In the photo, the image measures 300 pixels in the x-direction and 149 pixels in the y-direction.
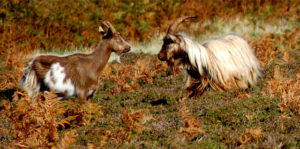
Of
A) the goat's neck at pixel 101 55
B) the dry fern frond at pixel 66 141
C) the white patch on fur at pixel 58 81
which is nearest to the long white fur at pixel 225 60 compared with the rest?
the goat's neck at pixel 101 55

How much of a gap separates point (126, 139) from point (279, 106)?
8.96 ft

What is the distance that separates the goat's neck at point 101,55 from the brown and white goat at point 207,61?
1090mm

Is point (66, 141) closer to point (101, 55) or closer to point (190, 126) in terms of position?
point (190, 126)

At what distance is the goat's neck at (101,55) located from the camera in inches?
360

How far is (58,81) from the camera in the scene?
8641 millimetres

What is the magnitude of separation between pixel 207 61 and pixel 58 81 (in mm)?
2833

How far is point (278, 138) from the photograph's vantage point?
642 centimetres

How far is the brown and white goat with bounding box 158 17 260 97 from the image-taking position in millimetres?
8789

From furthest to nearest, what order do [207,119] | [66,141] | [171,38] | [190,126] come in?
[171,38]
[207,119]
[190,126]
[66,141]

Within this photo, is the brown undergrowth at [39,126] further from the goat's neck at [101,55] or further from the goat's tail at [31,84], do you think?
the goat's neck at [101,55]

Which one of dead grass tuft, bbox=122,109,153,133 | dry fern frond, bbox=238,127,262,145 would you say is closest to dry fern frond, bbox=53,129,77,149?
dead grass tuft, bbox=122,109,153,133

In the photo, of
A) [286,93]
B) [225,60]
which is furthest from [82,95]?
[286,93]

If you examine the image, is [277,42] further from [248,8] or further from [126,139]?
[126,139]

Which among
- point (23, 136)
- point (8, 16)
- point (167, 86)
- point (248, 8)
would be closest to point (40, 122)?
point (23, 136)
